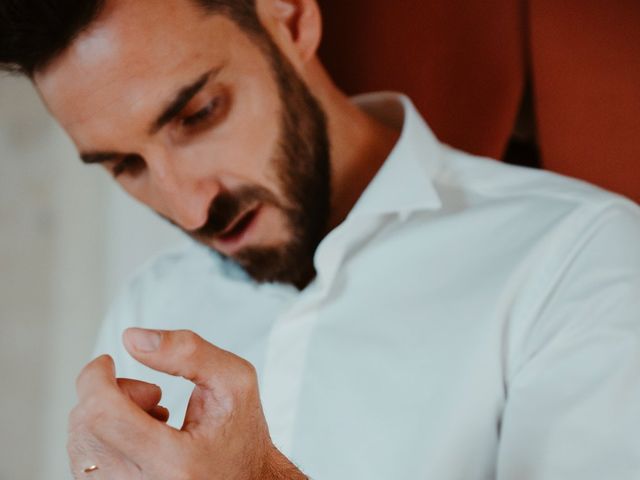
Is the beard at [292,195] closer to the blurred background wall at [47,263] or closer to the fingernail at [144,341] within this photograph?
the fingernail at [144,341]

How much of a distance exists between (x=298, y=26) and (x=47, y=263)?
0.84 m

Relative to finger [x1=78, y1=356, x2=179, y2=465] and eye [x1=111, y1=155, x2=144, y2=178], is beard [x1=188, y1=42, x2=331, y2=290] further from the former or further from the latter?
finger [x1=78, y1=356, x2=179, y2=465]

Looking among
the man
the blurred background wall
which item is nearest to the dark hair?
the man

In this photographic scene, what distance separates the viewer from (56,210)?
149 centimetres

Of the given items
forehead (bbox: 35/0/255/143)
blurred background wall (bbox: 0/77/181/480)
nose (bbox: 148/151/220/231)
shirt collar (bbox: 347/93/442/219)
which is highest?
forehead (bbox: 35/0/255/143)

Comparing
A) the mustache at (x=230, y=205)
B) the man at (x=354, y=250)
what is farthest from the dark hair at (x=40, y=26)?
the mustache at (x=230, y=205)

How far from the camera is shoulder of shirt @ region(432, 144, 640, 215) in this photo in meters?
0.78

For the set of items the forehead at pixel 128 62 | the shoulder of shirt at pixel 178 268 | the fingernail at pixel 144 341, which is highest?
the forehead at pixel 128 62

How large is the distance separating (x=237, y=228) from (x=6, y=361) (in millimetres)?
819

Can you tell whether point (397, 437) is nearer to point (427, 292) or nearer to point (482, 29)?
point (427, 292)

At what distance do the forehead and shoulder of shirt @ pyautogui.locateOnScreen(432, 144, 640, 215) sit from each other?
311mm

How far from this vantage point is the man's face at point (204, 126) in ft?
2.38

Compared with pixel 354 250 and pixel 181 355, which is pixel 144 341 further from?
pixel 354 250

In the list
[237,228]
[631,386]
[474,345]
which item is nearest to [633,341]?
[631,386]
